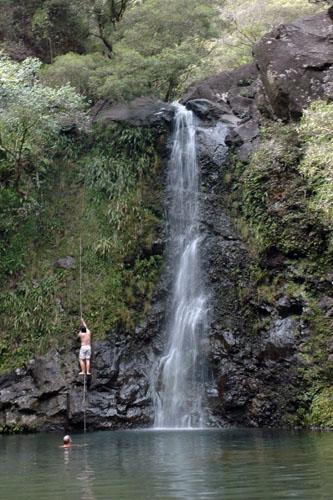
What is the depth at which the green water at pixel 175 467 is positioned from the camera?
8.83 metres

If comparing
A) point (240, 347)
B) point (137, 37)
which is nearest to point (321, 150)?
point (240, 347)

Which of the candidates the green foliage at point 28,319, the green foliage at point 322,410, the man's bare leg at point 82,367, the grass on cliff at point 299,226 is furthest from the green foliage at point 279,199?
the green foliage at point 28,319

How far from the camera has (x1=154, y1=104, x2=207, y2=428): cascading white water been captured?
62.4ft

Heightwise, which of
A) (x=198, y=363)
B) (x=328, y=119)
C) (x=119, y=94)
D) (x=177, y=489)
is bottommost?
(x=177, y=489)

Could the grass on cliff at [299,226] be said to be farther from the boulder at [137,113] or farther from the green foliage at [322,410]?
the boulder at [137,113]

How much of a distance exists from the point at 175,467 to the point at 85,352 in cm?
899

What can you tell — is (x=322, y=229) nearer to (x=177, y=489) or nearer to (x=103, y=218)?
(x=103, y=218)

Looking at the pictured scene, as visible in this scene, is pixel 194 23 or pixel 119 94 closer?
pixel 119 94

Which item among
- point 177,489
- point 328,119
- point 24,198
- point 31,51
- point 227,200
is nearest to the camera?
point 177,489

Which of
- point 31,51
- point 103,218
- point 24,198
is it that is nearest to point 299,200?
point 103,218

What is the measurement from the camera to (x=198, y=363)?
19.3 metres

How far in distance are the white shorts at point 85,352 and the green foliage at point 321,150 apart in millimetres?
7164

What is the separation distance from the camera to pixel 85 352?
19.6 metres

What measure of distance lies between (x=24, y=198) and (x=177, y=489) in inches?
634
